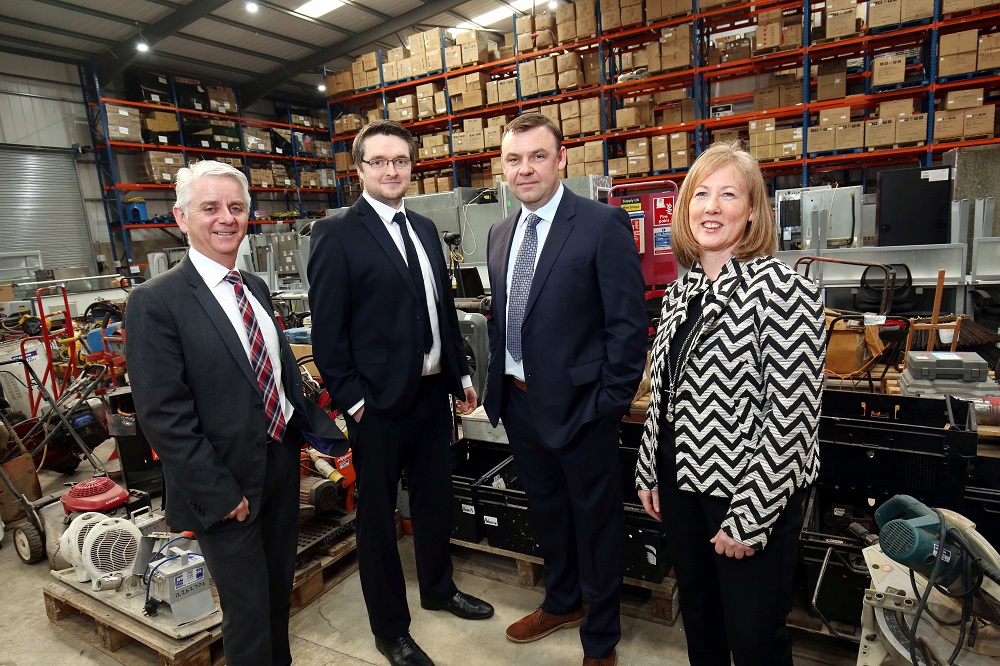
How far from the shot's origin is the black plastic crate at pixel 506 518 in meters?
2.50

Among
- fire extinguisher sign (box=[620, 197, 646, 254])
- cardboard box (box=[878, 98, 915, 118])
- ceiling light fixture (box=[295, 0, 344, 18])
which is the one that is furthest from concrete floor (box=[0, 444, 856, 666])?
ceiling light fixture (box=[295, 0, 344, 18])

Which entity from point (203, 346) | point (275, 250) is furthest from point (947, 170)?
point (275, 250)

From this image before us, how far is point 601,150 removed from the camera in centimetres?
858

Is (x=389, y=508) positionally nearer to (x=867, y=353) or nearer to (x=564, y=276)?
(x=564, y=276)

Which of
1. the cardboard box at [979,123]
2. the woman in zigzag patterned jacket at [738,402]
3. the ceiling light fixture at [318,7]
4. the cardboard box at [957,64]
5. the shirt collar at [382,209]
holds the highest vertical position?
the ceiling light fixture at [318,7]

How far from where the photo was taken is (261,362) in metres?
1.64

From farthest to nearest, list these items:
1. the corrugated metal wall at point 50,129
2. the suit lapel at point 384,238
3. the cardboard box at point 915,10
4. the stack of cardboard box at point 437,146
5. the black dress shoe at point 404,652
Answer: the stack of cardboard box at point 437,146
the corrugated metal wall at point 50,129
the cardboard box at point 915,10
the black dress shoe at point 404,652
the suit lapel at point 384,238

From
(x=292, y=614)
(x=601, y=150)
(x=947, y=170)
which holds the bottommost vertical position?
(x=292, y=614)

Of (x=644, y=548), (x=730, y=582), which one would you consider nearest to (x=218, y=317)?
(x=730, y=582)

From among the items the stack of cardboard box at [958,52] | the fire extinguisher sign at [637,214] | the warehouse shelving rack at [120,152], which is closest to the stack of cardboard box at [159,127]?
the warehouse shelving rack at [120,152]

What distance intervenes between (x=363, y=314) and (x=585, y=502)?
3.24 feet

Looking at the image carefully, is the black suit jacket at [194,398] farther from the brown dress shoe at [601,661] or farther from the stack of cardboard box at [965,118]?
the stack of cardboard box at [965,118]

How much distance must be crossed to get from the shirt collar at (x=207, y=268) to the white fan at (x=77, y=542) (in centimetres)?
173

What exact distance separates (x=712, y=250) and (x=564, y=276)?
1.73ft
